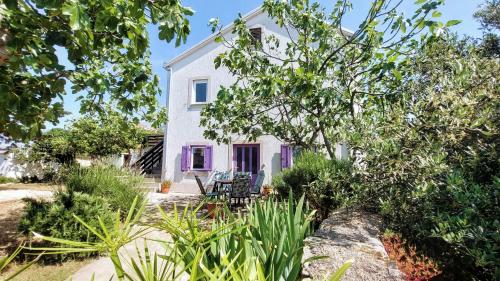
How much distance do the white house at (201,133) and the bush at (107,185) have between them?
6520mm

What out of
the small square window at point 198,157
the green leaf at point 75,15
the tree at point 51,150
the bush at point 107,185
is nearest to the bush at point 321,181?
the green leaf at point 75,15

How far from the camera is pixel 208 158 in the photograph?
45.1 ft

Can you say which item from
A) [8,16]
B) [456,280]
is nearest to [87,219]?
[8,16]

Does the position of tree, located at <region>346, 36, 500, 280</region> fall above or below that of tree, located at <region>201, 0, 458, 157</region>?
below

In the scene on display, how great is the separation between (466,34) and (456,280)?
907 centimetres

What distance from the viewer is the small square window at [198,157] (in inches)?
552

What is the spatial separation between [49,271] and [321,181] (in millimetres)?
4298

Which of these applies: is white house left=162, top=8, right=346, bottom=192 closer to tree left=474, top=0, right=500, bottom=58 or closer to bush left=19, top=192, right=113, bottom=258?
tree left=474, top=0, right=500, bottom=58

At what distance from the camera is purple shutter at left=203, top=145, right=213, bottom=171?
13664 mm

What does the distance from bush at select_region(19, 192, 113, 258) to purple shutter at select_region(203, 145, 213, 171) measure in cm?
854

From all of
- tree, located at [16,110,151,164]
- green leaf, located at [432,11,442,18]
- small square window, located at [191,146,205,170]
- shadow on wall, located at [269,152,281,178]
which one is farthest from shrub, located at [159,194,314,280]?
tree, located at [16,110,151,164]

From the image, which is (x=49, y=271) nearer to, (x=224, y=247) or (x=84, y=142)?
(x=224, y=247)

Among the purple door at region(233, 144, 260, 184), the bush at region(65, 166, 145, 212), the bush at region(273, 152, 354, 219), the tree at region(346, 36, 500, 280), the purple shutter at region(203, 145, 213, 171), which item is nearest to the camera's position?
the tree at region(346, 36, 500, 280)

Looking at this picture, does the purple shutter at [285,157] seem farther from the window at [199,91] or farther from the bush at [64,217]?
the bush at [64,217]
